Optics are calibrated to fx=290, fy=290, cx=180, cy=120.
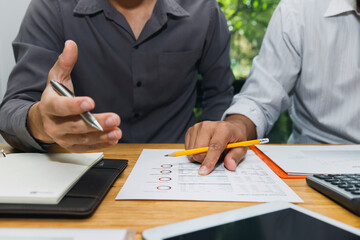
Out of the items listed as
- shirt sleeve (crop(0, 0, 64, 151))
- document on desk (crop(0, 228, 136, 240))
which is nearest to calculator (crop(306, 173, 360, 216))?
document on desk (crop(0, 228, 136, 240))

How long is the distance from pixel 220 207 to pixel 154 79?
0.63 m

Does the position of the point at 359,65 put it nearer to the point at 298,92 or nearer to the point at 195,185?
the point at 298,92

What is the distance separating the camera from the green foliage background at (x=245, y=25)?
6.25ft

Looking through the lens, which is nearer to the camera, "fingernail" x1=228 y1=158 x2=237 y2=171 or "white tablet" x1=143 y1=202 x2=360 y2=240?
"white tablet" x1=143 y1=202 x2=360 y2=240

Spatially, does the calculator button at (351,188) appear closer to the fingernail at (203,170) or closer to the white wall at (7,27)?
the fingernail at (203,170)

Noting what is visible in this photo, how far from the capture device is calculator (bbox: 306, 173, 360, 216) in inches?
15.9

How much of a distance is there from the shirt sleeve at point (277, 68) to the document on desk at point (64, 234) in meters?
0.63

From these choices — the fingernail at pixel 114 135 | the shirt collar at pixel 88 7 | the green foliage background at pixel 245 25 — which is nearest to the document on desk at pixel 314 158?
the fingernail at pixel 114 135

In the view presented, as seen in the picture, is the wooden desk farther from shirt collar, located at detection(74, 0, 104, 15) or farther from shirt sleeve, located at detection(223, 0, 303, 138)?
shirt collar, located at detection(74, 0, 104, 15)

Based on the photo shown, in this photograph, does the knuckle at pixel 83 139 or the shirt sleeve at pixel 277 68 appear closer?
the knuckle at pixel 83 139

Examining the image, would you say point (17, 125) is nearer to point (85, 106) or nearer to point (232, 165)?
point (85, 106)

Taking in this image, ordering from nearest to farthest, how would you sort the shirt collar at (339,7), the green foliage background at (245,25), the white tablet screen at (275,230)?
the white tablet screen at (275,230)
the shirt collar at (339,7)
the green foliage background at (245,25)

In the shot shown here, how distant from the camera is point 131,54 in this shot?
→ 934mm

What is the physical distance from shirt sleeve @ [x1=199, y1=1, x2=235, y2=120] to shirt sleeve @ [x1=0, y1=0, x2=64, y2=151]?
1.68 ft
